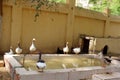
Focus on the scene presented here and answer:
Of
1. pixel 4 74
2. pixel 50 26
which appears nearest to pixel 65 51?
pixel 50 26

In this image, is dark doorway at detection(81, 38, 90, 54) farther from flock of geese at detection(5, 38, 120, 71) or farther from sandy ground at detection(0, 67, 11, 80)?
sandy ground at detection(0, 67, 11, 80)

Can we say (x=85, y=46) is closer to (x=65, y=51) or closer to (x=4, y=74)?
(x=65, y=51)

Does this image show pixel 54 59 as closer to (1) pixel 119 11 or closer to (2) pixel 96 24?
(2) pixel 96 24

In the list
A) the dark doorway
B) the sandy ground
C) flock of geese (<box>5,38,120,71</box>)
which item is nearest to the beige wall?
the dark doorway

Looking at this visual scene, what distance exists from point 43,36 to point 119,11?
8.82m

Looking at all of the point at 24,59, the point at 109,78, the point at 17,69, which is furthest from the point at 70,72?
the point at 24,59

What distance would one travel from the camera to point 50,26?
1226 cm

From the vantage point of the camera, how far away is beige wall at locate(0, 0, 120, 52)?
428 inches

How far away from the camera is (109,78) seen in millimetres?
4676

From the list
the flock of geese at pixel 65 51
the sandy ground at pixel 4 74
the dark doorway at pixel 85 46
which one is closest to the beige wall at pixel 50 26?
the dark doorway at pixel 85 46

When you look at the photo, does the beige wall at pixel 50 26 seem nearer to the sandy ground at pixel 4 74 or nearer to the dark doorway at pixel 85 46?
the dark doorway at pixel 85 46

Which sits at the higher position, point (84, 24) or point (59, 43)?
point (84, 24)

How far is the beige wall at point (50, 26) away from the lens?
10.9m

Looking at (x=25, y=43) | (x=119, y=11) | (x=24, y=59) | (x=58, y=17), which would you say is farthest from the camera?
(x=119, y=11)
